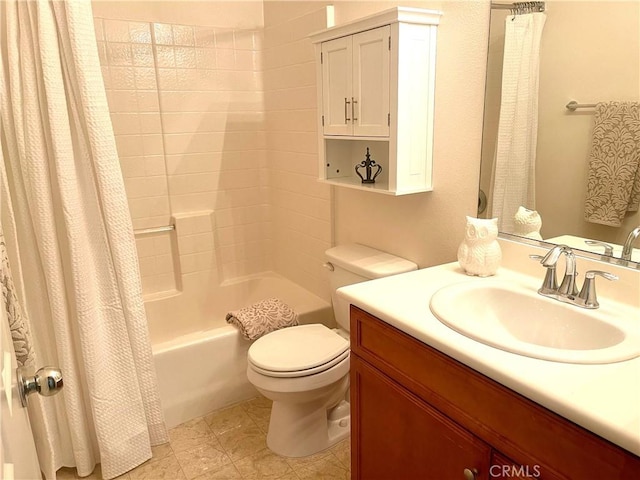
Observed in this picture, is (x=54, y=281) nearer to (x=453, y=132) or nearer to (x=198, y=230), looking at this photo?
(x=198, y=230)

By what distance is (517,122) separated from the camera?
1.46 metres

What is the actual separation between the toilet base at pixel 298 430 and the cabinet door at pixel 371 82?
1.13 m

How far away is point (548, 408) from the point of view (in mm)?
874

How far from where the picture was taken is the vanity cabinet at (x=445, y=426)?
860 mm

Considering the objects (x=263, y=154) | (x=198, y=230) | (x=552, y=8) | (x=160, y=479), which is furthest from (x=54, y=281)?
(x=552, y=8)

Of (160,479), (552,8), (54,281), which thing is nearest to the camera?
(552,8)

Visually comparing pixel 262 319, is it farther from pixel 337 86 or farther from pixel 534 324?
pixel 534 324

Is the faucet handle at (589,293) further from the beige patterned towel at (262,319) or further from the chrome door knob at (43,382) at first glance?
the beige patterned towel at (262,319)

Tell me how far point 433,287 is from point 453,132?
1.93 feet

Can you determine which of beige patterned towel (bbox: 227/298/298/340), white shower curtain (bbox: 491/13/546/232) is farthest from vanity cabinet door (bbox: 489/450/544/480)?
beige patterned towel (bbox: 227/298/298/340)

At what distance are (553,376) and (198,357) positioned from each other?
160 cm

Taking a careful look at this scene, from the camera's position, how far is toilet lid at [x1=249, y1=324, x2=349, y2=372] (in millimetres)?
1777

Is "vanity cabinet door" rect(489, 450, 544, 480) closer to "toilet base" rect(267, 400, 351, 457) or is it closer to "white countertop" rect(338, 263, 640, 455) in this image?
"white countertop" rect(338, 263, 640, 455)

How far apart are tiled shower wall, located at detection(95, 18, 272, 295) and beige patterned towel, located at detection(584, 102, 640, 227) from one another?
1.97 meters
